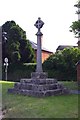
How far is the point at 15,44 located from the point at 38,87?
24.7 metres

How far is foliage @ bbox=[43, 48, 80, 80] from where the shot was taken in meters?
38.2

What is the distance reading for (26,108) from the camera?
11.4m

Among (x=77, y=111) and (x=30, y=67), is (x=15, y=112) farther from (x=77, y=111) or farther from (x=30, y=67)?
(x=30, y=67)

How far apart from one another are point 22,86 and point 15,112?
6241mm

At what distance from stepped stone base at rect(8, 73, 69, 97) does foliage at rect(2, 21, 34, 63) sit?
2298cm

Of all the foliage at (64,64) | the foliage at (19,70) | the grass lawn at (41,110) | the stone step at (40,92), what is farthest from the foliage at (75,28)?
the foliage at (19,70)

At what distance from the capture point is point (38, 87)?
1603cm

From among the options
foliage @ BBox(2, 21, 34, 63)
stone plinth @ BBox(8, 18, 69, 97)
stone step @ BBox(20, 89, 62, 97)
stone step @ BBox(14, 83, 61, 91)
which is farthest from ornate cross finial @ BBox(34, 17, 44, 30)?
foliage @ BBox(2, 21, 34, 63)

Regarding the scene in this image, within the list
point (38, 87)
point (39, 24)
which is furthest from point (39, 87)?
point (39, 24)

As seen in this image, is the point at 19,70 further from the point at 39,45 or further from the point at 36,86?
the point at 36,86

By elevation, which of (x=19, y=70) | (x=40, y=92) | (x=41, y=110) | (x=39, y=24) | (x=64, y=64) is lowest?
(x=41, y=110)

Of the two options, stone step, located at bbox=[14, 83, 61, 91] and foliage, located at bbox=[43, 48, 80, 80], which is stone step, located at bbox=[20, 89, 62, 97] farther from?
foliage, located at bbox=[43, 48, 80, 80]

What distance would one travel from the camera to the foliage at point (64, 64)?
38.2 m

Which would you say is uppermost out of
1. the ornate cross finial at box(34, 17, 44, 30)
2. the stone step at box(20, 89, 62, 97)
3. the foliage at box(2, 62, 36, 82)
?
the ornate cross finial at box(34, 17, 44, 30)
